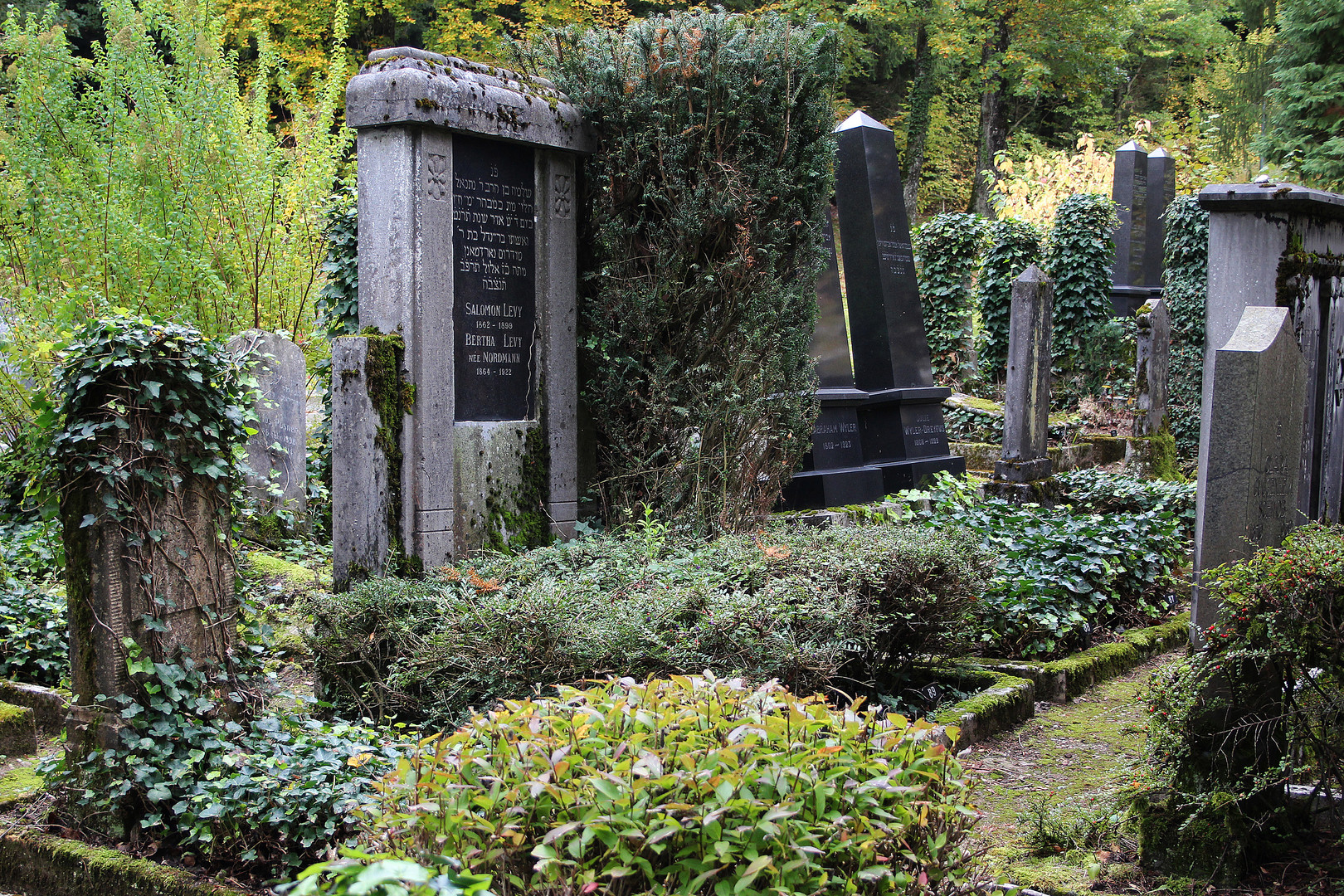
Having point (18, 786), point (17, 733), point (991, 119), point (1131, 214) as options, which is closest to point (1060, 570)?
point (18, 786)

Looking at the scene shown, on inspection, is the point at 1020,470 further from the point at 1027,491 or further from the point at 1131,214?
the point at 1131,214

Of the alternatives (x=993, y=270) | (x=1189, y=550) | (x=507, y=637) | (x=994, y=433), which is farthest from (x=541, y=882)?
(x=993, y=270)

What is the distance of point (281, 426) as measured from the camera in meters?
8.47

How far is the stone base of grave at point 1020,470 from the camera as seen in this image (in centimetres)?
985

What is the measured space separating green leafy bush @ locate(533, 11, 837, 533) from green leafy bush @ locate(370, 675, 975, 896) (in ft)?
13.8

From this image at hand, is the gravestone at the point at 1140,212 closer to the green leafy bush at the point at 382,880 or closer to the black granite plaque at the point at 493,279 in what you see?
the black granite plaque at the point at 493,279

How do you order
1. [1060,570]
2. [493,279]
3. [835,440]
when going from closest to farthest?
[493,279] → [1060,570] → [835,440]

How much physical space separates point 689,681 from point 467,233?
420 cm

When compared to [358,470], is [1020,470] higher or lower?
lower

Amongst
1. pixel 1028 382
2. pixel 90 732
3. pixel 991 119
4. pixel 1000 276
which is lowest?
pixel 90 732

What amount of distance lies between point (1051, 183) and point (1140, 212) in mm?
3679

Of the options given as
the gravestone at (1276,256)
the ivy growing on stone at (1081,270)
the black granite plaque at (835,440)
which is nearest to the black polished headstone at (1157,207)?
the ivy growing on stone at (1081,270)

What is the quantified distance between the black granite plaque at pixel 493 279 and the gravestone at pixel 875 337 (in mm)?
3839

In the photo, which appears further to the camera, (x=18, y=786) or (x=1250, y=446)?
(x=18, y=786)
